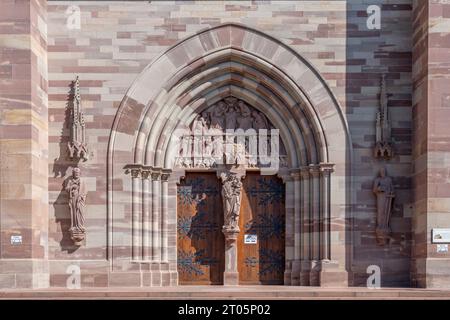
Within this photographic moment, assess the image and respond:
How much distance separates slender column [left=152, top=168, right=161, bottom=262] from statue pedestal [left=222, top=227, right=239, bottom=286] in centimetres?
133

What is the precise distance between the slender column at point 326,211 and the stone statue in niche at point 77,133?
15.2ft

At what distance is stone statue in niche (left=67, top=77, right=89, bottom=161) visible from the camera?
570 inches

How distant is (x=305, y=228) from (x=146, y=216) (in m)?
3.16

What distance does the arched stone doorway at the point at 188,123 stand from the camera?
47.9 feet

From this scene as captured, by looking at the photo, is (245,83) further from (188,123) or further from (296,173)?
(296,173)

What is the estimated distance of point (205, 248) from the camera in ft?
50.4

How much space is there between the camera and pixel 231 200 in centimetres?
1514

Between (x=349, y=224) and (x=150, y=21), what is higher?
(x=150, y=21)

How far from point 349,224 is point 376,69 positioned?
3.12 m

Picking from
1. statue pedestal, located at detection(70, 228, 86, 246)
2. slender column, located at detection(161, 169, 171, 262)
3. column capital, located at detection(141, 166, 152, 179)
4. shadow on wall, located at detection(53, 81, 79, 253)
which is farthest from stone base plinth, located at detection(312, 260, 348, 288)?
shadow on wall, located at detection(53, 81, 79, 253)

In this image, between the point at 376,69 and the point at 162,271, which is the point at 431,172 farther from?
the point at 162,271
